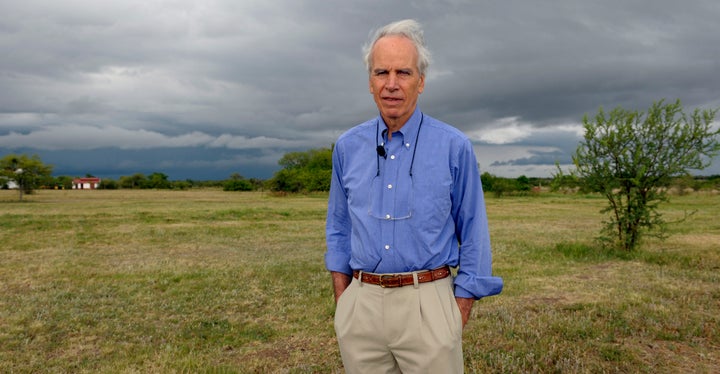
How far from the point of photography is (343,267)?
3.22 m

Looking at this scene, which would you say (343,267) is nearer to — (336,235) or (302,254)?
(336,235)

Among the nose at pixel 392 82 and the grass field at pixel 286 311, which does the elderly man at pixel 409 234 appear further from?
the grass field at pixel 286 311

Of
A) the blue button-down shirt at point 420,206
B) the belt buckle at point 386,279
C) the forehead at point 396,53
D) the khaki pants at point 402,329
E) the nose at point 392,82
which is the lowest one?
the khaki pants at point 402,329

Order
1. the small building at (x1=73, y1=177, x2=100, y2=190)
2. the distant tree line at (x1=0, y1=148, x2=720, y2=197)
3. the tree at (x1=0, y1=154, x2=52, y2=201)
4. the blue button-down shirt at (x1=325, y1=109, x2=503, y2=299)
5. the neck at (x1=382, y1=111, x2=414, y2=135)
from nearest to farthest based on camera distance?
the blue button-down shirt at (x1=325, y1=109, x2=503, y2=299) < the neck at (x1=382, y1=111, x2=414, y2=135) < the distant tree line at (x1=0, y1=148, x2=720, y2=197) < the tree at (x1=0, y1=154, x2=52, y2=201) < the small building at (x1=73, y1=177, x2=100, y2=190)

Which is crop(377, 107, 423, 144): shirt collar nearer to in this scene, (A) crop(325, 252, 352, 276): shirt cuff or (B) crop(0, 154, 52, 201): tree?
(A) crop(325, 252, 352, 276): shirt cuff

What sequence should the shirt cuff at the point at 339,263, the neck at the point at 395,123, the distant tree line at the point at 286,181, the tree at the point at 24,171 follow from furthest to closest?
1. the tree at the point at 24,171
2. the distant tree line at the point at 286,181
3. the shirt cuff at the point at 339,263
4. the neck at the point at 395,123

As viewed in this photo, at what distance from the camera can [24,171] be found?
61.0 meters

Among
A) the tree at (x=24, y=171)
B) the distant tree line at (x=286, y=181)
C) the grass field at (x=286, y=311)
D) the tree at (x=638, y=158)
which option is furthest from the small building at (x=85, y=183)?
the tree at (x=638, y=158)

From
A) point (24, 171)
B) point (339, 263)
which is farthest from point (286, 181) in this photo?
point (339, 263)

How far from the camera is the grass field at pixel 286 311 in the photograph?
6.32 metres

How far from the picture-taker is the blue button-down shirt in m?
2.80

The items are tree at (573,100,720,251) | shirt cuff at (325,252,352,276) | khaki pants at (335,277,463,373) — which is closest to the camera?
khaki pants at (335,277,463,373)

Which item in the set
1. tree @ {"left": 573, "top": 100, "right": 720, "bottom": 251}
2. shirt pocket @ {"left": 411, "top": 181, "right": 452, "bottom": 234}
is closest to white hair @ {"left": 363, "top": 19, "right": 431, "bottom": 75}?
shirt pocket @ {"left": 411, "top": 181, "right": 452, "bottom": 234}

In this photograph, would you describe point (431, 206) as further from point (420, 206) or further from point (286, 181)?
point (286, 181)
